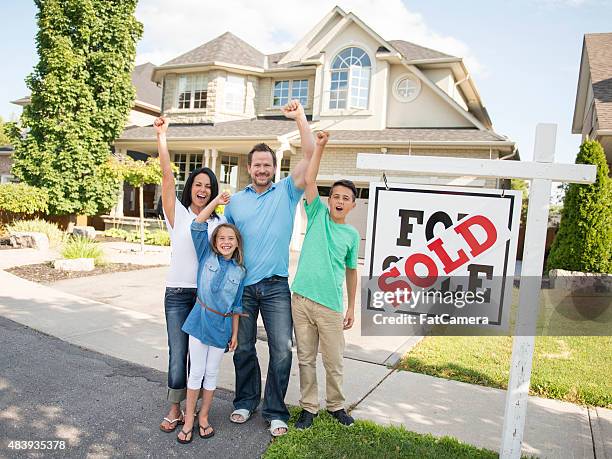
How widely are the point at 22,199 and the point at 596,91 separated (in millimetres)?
17130

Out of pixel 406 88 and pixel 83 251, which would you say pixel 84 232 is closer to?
pixel 83 251

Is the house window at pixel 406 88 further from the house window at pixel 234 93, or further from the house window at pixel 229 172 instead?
the house window at pixel 229 172

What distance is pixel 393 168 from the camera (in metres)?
2.69

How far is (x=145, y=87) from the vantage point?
24250 millimetres

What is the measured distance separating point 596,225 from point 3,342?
957 centimetres

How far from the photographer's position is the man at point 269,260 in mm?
3361

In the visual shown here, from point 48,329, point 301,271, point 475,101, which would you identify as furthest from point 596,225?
point 475,101

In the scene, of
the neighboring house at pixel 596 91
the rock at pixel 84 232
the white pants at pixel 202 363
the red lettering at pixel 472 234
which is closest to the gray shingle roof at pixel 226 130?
the rock at pixel 84 232

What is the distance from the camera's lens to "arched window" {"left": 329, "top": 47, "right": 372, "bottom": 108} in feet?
50.8

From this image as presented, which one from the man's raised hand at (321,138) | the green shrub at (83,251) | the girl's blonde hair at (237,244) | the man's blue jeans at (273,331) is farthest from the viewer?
the green shrub at (83,251)

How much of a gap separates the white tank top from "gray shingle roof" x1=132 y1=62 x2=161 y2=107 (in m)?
20.7

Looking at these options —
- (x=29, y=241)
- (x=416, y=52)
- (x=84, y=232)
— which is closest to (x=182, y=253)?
(x=29, y=241)

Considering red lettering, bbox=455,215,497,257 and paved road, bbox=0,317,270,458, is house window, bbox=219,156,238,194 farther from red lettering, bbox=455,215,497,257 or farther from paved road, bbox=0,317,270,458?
red lettering, bbox=455,215,497,257

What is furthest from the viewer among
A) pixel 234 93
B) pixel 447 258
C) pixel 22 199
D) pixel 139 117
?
pixel 139 117
